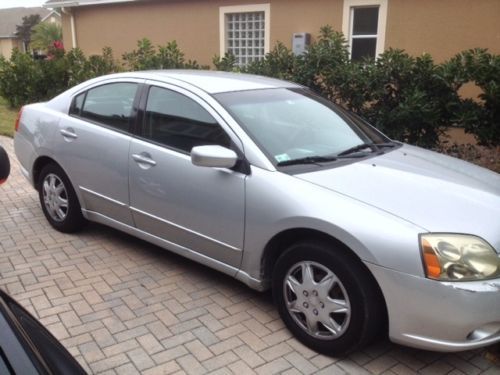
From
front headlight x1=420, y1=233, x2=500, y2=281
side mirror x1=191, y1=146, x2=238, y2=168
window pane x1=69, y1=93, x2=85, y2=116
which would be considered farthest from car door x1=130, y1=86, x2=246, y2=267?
front headlight x1=420, y1=233, x2=500, y2=281

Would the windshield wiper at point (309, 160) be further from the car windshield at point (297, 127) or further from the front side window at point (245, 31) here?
the front side window at point (245, 31)

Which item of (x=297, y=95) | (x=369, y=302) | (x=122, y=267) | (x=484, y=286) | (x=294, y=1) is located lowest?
(x=122, y=267)

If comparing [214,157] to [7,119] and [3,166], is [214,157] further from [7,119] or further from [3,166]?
[7,119]

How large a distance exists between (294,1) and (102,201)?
9.10 metres

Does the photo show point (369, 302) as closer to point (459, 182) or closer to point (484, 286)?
point (484, 286)

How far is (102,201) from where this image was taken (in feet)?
14.7

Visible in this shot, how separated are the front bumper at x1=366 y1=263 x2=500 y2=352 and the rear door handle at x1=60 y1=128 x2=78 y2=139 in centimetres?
300

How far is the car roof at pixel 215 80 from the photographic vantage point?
4000 millimetres

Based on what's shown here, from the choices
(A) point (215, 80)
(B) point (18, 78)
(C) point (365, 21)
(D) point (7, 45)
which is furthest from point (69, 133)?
(D) point (7, 45)

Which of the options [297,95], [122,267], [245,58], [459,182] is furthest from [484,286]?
[245,58]

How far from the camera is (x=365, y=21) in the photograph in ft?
36.6

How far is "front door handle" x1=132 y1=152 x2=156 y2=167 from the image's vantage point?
3971 mm

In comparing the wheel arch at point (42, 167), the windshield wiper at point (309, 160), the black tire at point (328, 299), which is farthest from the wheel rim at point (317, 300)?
the wheel arch at point (42, 167)

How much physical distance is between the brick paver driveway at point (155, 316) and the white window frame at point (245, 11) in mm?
9025
